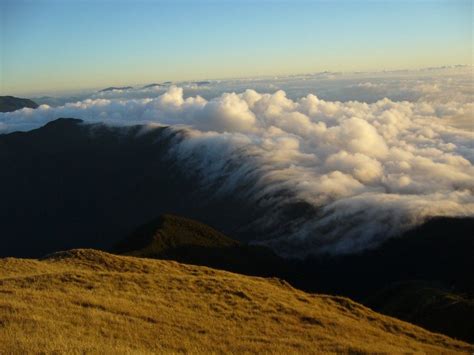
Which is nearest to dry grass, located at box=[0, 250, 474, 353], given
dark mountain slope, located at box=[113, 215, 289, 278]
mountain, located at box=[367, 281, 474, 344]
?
mountain, located at box=[367, 281, 474, 344]

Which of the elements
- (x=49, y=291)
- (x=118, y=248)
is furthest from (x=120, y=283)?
(x=118, y=248)

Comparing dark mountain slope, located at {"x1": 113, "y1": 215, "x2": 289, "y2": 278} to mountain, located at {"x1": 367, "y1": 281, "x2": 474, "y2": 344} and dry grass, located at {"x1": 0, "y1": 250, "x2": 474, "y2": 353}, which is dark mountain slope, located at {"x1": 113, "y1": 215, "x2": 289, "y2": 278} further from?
dry grass, located at {"x1": 0, "y1": 250, "x2": 474, "y2": 353}

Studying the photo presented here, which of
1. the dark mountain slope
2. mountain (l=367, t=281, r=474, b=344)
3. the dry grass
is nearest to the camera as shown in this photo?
the dry grass

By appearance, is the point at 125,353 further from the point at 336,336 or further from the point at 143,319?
the point at 336,336

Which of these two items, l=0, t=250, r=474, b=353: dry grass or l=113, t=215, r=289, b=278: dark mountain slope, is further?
l=113, t=215, r=289, b=278: dark mountain slope

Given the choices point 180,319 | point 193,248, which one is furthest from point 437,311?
point 193,248

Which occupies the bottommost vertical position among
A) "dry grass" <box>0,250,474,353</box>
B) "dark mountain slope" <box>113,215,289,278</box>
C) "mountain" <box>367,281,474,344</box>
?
"dark mountain slope" <box>113,215,289,278</box>

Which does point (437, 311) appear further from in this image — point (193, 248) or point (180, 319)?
point (193, 248)

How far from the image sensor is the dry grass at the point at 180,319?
2948cm

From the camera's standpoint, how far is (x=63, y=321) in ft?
105

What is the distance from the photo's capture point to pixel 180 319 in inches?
1439

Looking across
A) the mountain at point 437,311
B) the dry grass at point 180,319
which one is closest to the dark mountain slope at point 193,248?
the mountain at point 437,311

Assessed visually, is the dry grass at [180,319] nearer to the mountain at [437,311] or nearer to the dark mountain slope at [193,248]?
the mountain at [437,311]

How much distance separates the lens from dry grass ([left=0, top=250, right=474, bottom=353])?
2948cm
